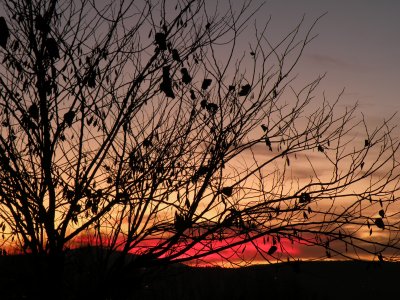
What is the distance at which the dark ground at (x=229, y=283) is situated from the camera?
7961 millimetres

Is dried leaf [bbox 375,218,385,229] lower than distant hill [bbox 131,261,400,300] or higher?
lower

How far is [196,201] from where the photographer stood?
25.6ft

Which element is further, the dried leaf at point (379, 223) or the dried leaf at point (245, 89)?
the dried leaf at point (245, 89)

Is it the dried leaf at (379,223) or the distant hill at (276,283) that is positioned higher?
the distant hill at (276,283)

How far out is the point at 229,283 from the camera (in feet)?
105

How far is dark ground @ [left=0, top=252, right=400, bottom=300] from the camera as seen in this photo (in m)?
7.96

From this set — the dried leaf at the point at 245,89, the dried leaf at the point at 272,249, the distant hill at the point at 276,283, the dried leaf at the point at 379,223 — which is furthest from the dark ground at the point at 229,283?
the dried leaf at the point at 245,89

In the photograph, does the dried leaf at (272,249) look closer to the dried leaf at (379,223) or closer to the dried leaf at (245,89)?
the dried leaf at (379,223)

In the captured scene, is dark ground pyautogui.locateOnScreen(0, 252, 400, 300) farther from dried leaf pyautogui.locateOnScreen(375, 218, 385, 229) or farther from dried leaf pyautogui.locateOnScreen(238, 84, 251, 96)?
dried leaf pyautogui.locateOnScreen(238, 84, 251, 96)

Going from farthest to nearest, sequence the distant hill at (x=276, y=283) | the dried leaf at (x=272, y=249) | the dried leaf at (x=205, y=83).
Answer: the distant hill at (x=276, y=283) → the dried leaf at (x=205, y=83) → the dried leaf at (x=272, y=249)

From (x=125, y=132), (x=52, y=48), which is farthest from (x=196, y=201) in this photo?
(x=52, y=48)

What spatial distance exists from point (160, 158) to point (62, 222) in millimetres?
1645

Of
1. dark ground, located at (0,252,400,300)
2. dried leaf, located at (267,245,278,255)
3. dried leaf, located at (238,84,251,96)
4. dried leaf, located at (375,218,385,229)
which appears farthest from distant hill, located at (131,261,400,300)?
dried leaf, located at (238,84,251,96)

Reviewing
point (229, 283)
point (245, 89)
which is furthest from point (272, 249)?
point (229, 283)
